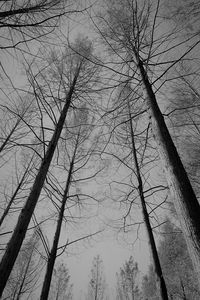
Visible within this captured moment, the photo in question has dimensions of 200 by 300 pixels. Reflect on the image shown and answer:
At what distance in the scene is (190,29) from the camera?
267cm

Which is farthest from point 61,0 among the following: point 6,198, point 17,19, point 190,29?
point 6,198

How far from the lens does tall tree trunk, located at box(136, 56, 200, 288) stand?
4.31 ft

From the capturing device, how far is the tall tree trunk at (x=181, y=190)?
132 centimetres

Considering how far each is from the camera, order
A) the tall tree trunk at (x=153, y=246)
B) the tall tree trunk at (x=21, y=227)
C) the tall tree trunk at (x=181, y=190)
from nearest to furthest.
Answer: the tall tree trunk at (x=181, y=190), the tall tree trunk at (x=21, y=227), the tall tree trunk at (x=153, y=246)

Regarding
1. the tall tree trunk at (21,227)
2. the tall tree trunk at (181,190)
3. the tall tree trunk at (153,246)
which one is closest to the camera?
the tall tree trunk at (181,190)

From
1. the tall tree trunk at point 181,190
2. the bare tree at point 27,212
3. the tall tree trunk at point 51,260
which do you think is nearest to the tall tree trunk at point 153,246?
the tall tree trunk at point 181,190

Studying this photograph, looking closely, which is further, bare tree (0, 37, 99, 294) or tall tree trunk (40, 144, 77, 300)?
tall tree trunk (40, 144, 77, 300)

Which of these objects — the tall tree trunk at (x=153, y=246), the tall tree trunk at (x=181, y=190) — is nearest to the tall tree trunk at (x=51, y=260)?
the tall tree trunk at (x=153, y=246)

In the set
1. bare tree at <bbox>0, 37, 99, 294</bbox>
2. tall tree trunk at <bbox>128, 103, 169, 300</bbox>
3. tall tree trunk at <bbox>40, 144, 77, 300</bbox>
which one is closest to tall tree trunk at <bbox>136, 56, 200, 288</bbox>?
tall tree trunk at <bbox>128, 103, 169, 300</bbox>

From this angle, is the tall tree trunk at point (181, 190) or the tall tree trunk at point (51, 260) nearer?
the tall tree trunk at point (181, 190)

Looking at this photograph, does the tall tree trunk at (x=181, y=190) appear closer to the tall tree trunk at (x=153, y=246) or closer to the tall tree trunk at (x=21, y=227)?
the tall tree trunk at (x=153, y=246)

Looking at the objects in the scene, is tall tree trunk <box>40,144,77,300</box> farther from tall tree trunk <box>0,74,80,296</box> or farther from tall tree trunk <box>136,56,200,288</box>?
tall tree trunk <box>136,56,200,288</box>

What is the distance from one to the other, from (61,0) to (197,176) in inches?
265

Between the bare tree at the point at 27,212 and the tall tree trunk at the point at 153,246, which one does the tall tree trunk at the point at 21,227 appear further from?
the tall tree trunk at the point at 153,246
